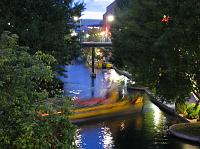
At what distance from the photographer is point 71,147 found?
A: 9.86 metres

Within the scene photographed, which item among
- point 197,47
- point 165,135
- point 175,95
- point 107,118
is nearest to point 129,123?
point 107,118

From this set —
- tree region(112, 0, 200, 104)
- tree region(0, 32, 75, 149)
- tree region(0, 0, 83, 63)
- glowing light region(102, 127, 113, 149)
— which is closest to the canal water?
glowing light region(102, 127, 113, 149)

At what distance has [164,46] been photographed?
1171 inches

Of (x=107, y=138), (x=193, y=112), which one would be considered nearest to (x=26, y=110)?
(x=107, y=138)

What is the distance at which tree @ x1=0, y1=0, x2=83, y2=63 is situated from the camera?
99.5ft

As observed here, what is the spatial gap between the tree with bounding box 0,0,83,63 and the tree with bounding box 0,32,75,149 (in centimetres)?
2012

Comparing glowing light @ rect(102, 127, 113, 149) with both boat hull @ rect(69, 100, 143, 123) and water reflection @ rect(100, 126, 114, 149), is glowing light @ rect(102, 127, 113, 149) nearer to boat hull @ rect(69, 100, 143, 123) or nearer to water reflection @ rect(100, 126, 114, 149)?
water reflection @ rect(100, 126, 114, 149)

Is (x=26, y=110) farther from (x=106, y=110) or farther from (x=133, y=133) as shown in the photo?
(x=106, y=110)

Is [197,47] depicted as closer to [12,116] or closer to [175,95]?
[175,95]

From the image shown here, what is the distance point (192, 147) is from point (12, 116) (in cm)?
2388

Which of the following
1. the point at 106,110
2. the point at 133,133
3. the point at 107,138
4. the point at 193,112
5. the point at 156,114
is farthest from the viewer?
the point at 156,114

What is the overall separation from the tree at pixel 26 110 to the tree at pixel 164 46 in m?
19.5

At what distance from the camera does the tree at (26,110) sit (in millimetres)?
9039

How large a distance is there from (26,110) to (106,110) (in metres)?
35.4
